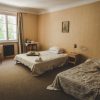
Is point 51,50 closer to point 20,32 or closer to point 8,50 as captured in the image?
point 20,32

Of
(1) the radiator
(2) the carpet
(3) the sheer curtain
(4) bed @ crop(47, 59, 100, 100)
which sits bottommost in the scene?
(2) the carpet

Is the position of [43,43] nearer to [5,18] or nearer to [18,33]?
[18,33]

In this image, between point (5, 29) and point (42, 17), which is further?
Result: point (42, 17)

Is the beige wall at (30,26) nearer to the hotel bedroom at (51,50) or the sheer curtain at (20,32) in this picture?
the hotel bedroom at (51,50)

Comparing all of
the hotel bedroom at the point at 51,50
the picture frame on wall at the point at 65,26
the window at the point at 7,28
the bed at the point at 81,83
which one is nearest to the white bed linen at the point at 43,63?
the hotel bedroom at the point at 51,50

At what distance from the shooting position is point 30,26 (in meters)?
6.20

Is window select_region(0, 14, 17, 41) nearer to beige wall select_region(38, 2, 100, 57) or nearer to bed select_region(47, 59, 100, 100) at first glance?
beige wall select_region(38, 2, 100, 57)

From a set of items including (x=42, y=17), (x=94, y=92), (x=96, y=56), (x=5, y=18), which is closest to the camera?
(x=94, y=92)

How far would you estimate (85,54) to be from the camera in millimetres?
4320

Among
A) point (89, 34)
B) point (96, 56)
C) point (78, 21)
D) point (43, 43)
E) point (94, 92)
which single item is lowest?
point (94, 92)

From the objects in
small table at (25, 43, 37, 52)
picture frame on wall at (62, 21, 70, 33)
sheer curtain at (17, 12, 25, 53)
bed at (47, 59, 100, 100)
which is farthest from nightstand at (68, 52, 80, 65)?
sheer curtain at (17, 12, 25, 53)

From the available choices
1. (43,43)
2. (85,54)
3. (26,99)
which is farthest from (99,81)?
(43,43)

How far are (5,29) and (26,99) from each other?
4.24 m

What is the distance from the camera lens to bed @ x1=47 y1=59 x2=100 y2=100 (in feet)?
6.60
